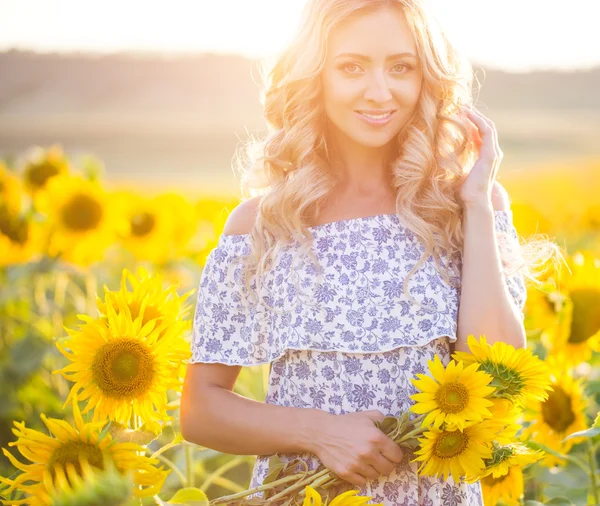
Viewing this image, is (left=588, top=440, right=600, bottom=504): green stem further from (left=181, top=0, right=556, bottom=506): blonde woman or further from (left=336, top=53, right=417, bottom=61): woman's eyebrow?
(left=336, top=53, right=417, bottom=61): woman's eyebrow

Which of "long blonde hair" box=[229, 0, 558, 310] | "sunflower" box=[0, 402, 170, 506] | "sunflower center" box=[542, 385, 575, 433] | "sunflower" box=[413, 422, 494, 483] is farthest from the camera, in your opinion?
"sunflower center" box=[542, 385, 575, 433]

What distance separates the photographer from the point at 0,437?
4.13 meters

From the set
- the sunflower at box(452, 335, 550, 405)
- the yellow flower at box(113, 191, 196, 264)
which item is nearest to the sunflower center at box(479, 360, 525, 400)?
the sunflower at box(452, 335, 550, 405)

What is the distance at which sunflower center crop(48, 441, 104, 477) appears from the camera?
5.30ft

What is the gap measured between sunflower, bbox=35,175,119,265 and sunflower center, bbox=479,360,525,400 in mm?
2720

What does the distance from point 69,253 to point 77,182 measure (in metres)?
0.35

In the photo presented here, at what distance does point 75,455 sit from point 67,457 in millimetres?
17

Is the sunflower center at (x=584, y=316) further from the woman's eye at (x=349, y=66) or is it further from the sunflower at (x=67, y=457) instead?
the sunflower at (x=67, y=457)

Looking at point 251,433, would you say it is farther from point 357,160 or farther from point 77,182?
point 77,182

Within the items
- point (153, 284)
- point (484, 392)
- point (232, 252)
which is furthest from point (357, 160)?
point (484, 392)

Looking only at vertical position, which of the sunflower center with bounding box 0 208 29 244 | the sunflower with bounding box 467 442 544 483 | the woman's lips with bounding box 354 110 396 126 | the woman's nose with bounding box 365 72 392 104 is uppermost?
the woman's nose with bounding box 365 72 392 104

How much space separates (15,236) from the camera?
13.8 feet

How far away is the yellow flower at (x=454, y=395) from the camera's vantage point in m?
1.67

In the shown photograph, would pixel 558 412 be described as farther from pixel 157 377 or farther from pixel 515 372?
pixel 157 377
